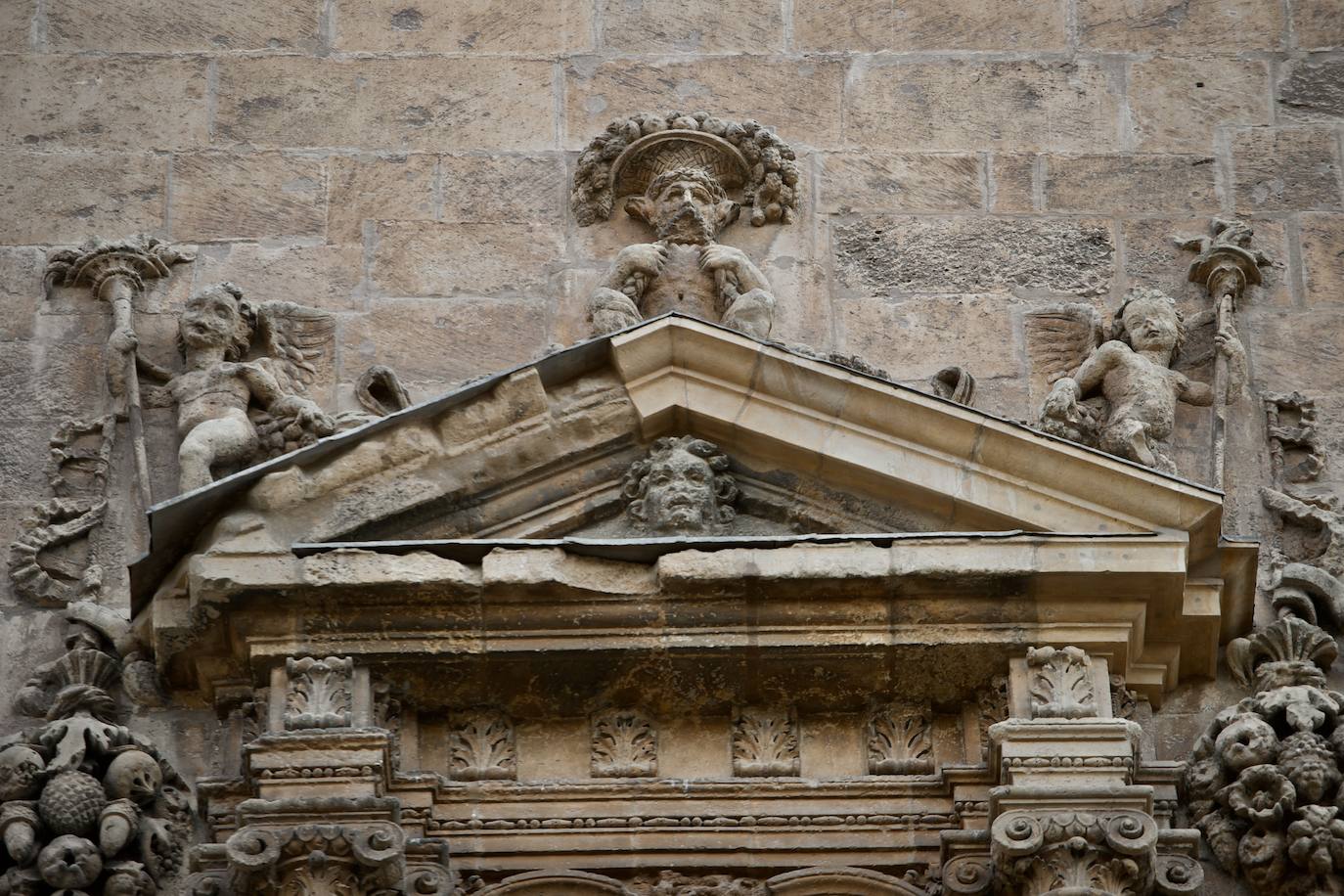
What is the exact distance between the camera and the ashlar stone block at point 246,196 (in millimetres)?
11273

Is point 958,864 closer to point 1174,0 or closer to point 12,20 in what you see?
point 1174,0

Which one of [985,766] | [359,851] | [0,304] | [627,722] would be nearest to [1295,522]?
[985,766]

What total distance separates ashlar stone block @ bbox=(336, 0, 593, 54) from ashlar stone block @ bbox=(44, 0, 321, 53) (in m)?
0.17

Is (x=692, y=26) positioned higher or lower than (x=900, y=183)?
higher

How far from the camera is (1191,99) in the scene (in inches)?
460

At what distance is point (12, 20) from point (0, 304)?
52.2 inches

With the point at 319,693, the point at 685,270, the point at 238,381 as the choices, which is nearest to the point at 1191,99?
the point at 685,270

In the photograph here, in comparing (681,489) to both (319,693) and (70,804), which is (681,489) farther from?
(70,804)

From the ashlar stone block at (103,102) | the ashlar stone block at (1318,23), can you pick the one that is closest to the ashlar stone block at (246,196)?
the ashlar stone block at (103,102)

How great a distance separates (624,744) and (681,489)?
2.65 feet

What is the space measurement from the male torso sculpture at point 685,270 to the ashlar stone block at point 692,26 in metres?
0.73

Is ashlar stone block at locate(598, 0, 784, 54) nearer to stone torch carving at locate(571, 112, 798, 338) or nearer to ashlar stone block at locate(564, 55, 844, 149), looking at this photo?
ashlar stone block at locate(564, 55, 844, 149)

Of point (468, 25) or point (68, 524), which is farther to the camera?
point (468, 25)

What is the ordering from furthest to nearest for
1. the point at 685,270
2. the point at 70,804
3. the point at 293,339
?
the point at 685,270
the point at 293,339
the point at 70,804
